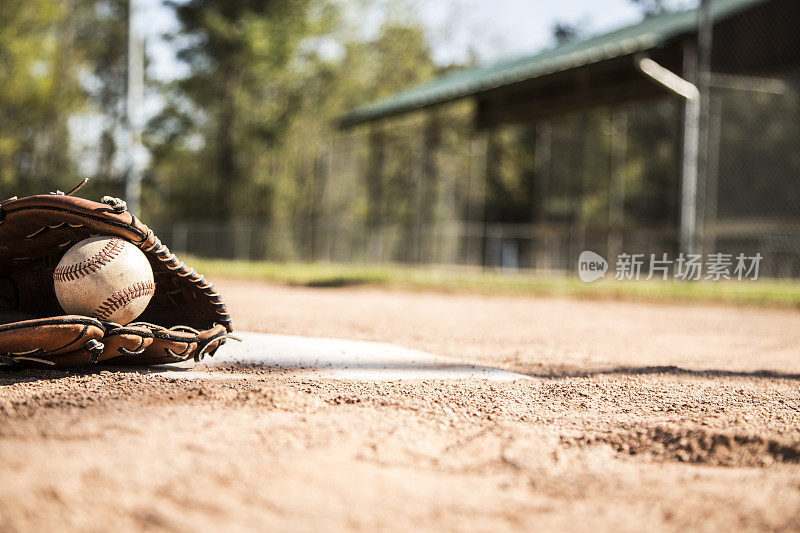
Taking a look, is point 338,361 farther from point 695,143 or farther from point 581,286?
point 695,143

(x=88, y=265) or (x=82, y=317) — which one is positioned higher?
(x=88, y=265)

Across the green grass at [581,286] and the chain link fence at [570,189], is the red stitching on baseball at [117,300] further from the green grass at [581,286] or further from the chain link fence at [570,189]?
the chain link fence at [570,189]

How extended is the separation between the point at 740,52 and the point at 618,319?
26.6 ft

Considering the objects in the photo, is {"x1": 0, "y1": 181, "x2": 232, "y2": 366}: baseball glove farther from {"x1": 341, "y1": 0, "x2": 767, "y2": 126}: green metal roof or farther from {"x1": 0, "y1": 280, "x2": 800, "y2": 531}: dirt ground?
{"x1": 341, "y1": 0, "x2": 767, "y2": 126}: green metal roof

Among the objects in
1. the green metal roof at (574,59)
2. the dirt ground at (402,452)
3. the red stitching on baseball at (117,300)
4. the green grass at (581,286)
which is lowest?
the dirt ground at (402,452)

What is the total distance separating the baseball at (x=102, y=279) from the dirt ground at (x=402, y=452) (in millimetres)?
311

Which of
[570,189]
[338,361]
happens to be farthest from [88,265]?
[570,189]

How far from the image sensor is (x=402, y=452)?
2.08 metres

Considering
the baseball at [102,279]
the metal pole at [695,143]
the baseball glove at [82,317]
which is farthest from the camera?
the metal pole at [695,143]

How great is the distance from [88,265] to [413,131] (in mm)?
25901

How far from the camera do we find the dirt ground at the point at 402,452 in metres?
1.64

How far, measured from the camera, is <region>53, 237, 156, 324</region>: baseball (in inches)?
120

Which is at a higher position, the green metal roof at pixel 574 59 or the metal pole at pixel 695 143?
the green metal roof at pixel 574 59

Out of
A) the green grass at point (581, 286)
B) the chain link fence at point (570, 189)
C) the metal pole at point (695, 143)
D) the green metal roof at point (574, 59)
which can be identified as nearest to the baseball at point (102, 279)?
the green grass at point (581, 286)
